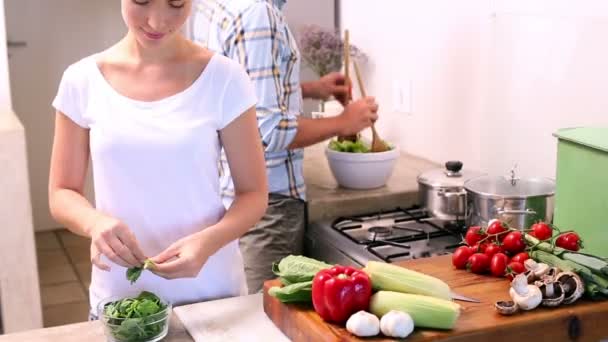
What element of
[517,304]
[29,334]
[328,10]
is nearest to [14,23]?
[328,10]

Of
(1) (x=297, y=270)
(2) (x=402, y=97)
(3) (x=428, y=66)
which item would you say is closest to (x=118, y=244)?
(1) (x=297, y=270)

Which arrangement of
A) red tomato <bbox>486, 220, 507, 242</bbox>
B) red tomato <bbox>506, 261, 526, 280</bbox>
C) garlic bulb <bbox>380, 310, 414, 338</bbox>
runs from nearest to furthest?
garlic bulb <bbox>380, 310, 414, 338</bbox>, red tomato <bbox>506, 261, 526, 280</bbox>, red tomato <bbox>486, 220, 507, 242</bbox>

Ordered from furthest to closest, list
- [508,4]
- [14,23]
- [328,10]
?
[14,23] < [328,10] < [508,4]

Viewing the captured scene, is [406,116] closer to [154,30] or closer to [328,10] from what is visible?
[328,10]

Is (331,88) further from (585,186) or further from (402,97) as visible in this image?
(585,186)

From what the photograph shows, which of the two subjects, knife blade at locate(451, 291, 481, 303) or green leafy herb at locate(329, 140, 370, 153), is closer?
knife blade at locate(451, 291, 481, 303)

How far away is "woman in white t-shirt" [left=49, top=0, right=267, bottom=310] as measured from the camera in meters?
1.40

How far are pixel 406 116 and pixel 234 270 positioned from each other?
1.29 metres

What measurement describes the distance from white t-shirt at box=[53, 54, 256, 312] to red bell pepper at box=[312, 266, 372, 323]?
1.15 ft

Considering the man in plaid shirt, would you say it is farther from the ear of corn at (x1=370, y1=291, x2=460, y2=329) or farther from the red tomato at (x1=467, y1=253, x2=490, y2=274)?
the ear of corn at (x1=370, y1=291, x2=460, y2=329)

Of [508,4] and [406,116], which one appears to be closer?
[508,4]

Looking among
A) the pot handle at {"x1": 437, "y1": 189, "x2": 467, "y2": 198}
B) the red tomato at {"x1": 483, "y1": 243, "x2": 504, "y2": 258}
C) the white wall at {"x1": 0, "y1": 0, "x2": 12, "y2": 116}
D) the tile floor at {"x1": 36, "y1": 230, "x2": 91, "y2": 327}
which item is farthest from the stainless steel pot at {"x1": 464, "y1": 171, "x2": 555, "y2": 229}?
the tile floor at {"x1": 36, "y1": 230, "x2": 91, "y2": 327}

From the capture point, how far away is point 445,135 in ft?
8.11

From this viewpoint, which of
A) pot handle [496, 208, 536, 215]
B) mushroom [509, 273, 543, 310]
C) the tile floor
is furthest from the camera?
the tile floor
